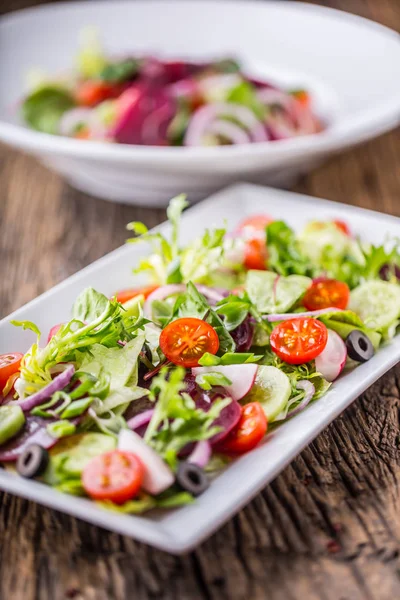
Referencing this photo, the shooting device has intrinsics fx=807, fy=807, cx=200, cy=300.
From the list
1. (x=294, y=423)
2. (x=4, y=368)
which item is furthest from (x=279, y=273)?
(x=4, y=368)

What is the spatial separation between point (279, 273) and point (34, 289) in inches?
43.4

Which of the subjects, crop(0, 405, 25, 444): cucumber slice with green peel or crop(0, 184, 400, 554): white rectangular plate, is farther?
crop(0, 405, 25, 444): cucumber slice with green peel

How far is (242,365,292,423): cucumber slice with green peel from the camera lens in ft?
7.32

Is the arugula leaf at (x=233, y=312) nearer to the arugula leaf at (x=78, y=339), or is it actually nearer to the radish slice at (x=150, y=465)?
the arugula leaf at (x=78, y=339)

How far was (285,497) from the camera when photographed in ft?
7.22

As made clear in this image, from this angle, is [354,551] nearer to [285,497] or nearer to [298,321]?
[285,497]

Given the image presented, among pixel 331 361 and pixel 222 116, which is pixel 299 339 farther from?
pixel 222 116

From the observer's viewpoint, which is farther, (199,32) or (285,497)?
(199,32)

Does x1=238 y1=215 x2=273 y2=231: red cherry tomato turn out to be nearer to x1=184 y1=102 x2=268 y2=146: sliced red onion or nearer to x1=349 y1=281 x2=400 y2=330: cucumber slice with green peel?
x1=349 y1=281 x2=400 y2=330: cucumber slice with green peel

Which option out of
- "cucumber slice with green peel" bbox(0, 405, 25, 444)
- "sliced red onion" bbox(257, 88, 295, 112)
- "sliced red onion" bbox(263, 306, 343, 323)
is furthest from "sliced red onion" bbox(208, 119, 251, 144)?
"cucumber slice with green peel" bbox(0, 405, 25, 444)

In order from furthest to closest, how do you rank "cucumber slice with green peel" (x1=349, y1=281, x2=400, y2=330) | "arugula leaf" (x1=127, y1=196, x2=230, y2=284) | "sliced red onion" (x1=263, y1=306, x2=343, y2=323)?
"arugula leaf" (x1=127, y1=196, x2=230, y2=284), "cucumber slice with green peel" (x1=349, y1=281, x2=400, y2=330), "sliced red onion" (x1=263, y1=306, x2=343, y2=323)

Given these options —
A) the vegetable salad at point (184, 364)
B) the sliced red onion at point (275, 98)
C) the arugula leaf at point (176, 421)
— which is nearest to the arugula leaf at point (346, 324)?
the vegetable salad at point (184, 364)

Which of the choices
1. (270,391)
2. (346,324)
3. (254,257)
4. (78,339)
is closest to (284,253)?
(254,257)

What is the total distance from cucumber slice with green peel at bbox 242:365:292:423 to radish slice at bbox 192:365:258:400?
4 centimetres
